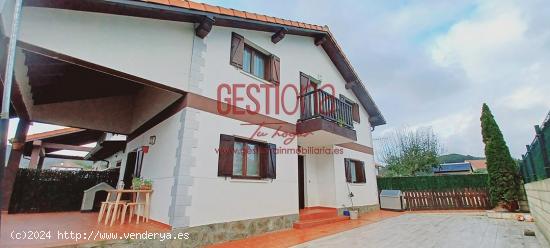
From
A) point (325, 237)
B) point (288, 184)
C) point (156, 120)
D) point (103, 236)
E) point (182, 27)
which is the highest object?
point (182, 27)

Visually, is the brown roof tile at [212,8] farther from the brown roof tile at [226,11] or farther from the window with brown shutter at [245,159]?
the window with brown shutter at [245,159]

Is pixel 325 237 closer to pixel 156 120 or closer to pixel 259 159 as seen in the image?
pixel 259 159

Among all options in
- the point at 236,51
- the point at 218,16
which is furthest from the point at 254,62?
the point at 218,16

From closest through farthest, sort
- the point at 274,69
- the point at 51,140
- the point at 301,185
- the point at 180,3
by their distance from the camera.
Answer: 1. the point at 180,3
2. the point at 274,69
3. the point at 301,185
4. the point at 51,140

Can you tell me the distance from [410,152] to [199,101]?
22.9m

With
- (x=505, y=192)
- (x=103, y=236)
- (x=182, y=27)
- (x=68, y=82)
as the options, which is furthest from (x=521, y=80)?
(x=68, y=82)

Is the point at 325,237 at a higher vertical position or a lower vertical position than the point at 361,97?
lower

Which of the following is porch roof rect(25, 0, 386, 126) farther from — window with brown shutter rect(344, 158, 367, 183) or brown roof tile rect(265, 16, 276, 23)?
window with brown shutter rect(344, 158, 367, 183)

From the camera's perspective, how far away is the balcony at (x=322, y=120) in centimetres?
788

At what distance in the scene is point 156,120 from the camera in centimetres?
686

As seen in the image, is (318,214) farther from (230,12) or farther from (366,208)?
(230,12)

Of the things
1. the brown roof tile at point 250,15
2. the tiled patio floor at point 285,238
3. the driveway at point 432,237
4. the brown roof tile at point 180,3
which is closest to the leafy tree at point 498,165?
the driveway at point 432,237

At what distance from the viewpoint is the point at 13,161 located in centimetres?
785

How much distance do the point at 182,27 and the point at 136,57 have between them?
4.92ft
